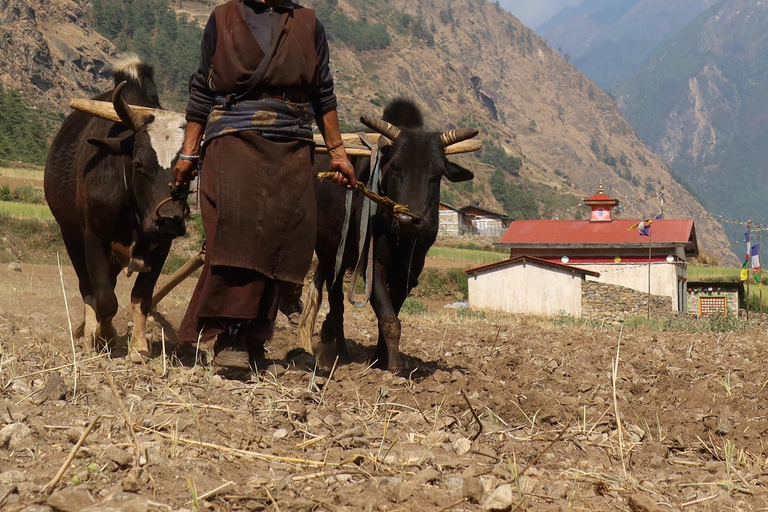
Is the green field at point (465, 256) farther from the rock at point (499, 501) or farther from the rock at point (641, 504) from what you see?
the rock at point (499, 501)

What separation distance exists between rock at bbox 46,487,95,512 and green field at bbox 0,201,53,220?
939 inches

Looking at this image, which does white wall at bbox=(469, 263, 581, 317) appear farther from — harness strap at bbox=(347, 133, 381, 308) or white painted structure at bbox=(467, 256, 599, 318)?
harness strap at bbox=(347, 133, 381, 308)

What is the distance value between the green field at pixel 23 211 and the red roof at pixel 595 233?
53.2 feet

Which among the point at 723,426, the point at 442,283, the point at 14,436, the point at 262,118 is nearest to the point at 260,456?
the point at 14,436

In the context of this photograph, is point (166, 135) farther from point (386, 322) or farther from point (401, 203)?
point (386, 322)

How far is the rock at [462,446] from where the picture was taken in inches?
147

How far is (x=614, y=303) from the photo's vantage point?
27.4 m

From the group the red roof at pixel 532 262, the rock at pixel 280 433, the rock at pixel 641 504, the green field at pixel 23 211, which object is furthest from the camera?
the red roof at pixel 532 262

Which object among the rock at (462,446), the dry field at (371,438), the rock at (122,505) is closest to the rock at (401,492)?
Result: the dry field at (371,438)

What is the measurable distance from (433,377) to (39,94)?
278ft

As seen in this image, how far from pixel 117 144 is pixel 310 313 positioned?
2226 millimetres

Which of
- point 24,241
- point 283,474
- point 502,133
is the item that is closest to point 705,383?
point 283,474

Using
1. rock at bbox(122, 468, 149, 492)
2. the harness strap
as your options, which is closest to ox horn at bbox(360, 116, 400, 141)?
the harness strap

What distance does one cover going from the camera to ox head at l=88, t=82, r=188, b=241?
18.3 ft
